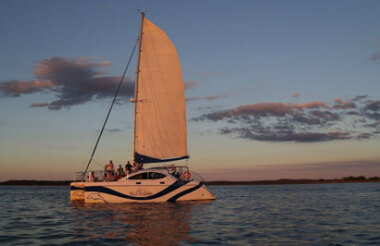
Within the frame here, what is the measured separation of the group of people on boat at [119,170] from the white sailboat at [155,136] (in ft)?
1.69

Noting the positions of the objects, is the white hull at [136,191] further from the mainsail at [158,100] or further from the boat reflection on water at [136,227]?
the boat reflection on water at [136,227]

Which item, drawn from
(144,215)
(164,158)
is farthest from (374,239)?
(164,158)

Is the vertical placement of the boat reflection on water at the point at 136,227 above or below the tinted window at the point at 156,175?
below

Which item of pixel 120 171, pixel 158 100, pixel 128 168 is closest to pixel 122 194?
pixel 128 168

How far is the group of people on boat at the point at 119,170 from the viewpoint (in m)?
26.6

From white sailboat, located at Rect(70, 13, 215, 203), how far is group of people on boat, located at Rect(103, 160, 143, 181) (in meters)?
0.51

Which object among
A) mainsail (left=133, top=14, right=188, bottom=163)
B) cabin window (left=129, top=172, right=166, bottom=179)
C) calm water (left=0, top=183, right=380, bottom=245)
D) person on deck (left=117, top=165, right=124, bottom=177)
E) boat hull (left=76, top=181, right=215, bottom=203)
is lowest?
calm water (left=0, top=183, right=380, bottom=245)

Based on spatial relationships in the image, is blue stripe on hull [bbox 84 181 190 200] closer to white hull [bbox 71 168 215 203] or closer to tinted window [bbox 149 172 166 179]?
white hull [bbox 71 168 215 203]

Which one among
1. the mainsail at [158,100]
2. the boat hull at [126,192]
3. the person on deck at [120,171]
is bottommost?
the boat hull at [126,192]

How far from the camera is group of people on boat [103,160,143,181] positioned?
26625 mm

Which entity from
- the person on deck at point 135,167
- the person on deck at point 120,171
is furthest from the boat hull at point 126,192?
the person on deck at point 120,171

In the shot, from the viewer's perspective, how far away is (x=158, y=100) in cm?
2811

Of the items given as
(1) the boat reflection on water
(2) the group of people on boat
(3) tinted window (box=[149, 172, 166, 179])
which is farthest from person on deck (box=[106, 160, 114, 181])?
(1) the boat reflection on water

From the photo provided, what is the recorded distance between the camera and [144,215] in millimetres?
18906
